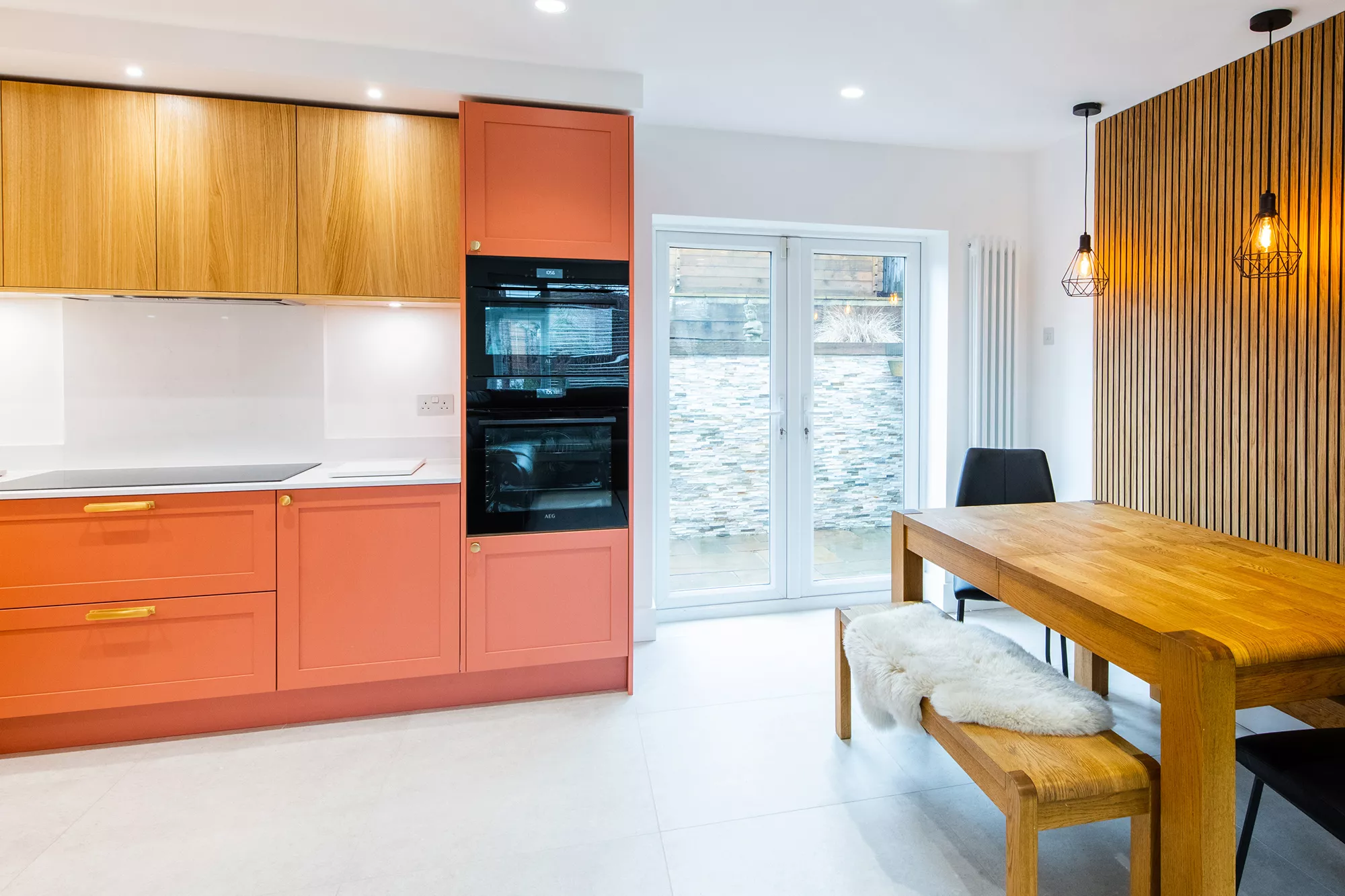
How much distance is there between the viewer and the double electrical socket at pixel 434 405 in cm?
298

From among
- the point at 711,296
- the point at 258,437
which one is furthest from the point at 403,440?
the point at 711,296

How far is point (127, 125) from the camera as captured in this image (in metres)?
2.39

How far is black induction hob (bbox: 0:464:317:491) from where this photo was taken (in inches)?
89.0

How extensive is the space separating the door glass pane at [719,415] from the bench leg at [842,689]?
133 centimetres

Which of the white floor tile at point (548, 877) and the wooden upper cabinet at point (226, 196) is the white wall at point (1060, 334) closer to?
the white floor tile at point (548, 877)

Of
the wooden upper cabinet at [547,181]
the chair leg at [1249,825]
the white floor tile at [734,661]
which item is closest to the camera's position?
the chair leg at [1249,825]

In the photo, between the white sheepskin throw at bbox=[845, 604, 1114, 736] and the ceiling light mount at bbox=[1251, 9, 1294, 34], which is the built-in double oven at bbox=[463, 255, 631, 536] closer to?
the white sheepskin throw at bbox=[845, 604, 1114, 736]

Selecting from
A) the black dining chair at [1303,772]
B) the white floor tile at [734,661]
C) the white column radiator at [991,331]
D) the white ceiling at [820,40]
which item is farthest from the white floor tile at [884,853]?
the white ceiling at [820,40]

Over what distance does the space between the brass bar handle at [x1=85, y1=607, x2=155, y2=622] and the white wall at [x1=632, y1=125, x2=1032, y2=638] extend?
6.33 feet

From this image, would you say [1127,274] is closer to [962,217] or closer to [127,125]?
[962,217]

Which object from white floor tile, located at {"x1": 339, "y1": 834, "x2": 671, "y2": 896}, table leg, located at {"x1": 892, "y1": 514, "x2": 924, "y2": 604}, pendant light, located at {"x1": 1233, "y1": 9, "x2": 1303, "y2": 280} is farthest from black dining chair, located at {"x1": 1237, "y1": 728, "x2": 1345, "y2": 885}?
pendant light, located at {"x1": 1233, "y1": 9, "x2": 1303, "y2": 280}

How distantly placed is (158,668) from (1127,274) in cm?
428

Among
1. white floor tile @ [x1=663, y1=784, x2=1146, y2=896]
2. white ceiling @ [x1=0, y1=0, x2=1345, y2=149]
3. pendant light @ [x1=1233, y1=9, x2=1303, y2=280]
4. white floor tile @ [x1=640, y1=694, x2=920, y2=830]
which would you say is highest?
white ceiling @ [x1=0, y1=0, x2=1345, y2=149]

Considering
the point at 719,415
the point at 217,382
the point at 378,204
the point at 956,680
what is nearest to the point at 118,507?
the point at 217,382
